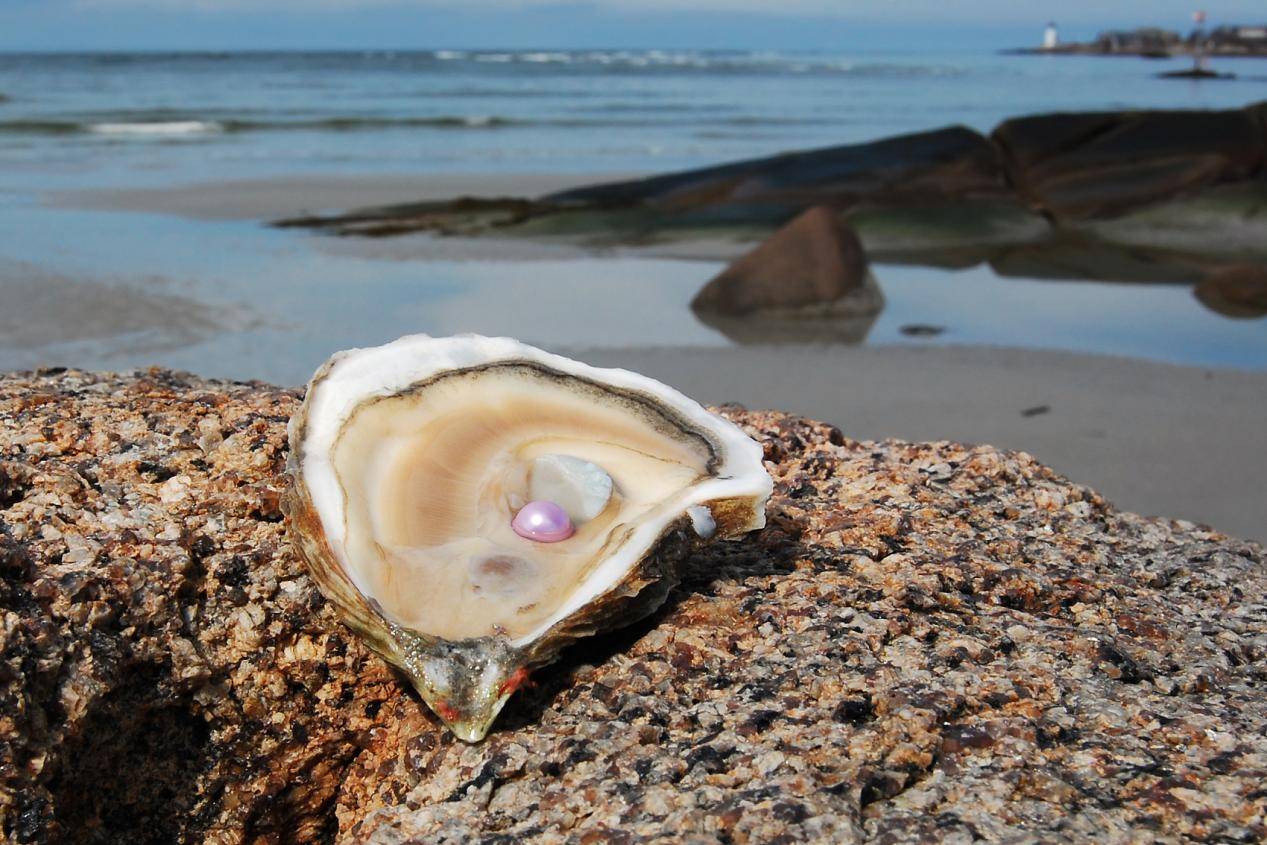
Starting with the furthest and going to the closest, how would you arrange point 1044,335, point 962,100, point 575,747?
1. point 962,100
2. point 1044,335
3. point 575,747

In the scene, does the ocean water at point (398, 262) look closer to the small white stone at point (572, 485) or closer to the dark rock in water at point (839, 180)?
the dark rock in water at point (839, 180)

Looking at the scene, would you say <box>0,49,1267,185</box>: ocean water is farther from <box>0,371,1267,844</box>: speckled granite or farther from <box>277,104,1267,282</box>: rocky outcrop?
<box>0,371,1267,844</box>: speckled granite

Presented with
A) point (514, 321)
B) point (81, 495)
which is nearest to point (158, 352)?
point (514, 321)

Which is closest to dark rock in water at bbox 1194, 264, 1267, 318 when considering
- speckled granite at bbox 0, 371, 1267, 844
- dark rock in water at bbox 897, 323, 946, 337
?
dark rock in water at bbox 897, 323, 946, 337

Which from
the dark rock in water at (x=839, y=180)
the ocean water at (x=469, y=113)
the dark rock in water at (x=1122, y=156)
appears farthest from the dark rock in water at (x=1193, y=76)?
the dark rock in water at (x=839, y=180)

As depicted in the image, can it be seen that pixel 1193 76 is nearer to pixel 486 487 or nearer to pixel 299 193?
pixel 299 193

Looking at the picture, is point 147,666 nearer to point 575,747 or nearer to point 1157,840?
point 575,747
